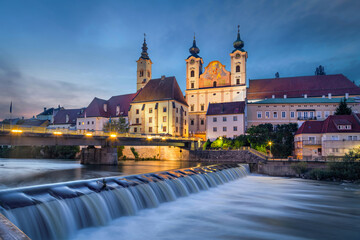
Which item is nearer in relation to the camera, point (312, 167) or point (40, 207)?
point (40, 207)

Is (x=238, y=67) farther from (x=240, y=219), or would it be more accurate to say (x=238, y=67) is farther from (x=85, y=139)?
(x=240, y=219)

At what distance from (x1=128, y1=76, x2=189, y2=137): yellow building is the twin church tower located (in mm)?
6518

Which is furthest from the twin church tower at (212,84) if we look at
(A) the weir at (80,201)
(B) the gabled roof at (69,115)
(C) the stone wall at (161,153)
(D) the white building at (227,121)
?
(A) the weir at (80,201)

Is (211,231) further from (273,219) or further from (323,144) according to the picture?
(323,144)

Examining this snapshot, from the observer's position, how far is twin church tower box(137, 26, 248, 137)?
75312 millimetres

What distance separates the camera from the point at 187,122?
241ft

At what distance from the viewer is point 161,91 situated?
67.9m

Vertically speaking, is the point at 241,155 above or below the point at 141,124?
below

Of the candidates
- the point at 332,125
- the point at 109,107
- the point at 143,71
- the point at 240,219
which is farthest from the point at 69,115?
the point at 240,219

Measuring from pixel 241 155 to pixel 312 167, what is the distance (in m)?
13.2

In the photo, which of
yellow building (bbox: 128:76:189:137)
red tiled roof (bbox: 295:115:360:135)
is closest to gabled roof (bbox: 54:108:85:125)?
yellow building (bbox: 128:76:189:137)

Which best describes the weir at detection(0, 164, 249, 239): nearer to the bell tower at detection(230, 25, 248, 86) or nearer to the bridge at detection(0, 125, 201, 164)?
the bridge at detection(0, 125, 201, 164)

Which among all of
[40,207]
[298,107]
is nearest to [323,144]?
[298,107]

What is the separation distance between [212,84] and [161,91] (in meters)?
18.7
